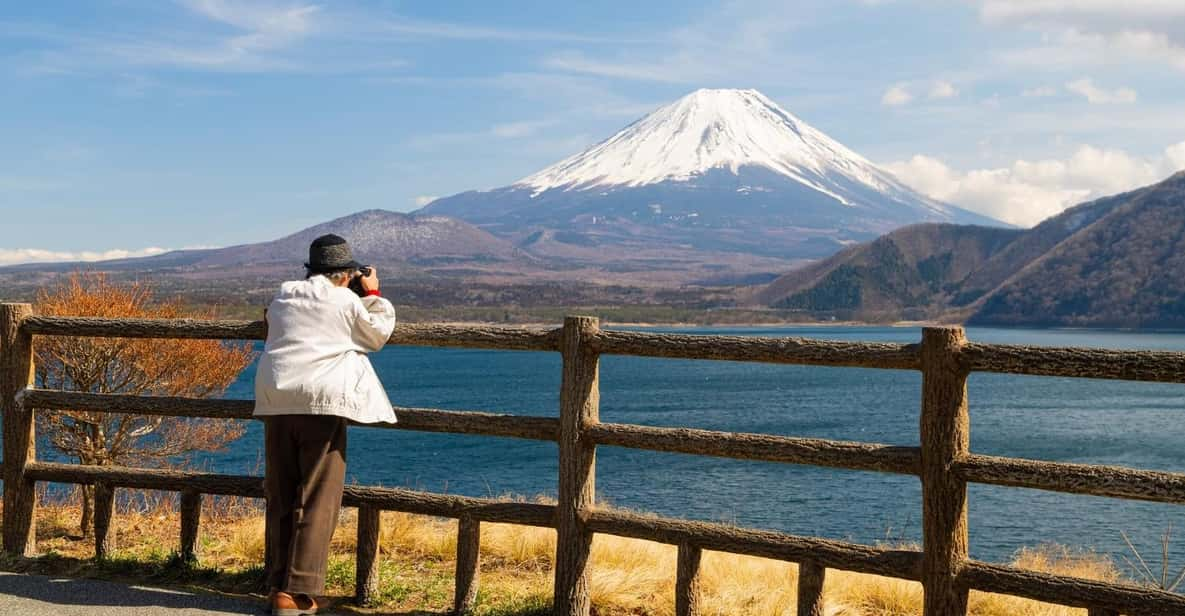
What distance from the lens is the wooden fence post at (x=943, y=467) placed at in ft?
16.3

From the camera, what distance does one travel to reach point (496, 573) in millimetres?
7301

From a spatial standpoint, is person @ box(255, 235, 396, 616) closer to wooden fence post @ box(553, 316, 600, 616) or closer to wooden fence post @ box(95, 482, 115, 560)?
wooden fence post @ box(553, 316, 600, 616)

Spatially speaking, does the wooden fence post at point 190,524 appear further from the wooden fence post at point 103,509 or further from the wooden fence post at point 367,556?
the wooden fence post at point 367,556

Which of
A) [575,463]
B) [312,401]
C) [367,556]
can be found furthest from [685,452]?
[367,556]

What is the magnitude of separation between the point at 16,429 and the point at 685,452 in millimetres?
4184

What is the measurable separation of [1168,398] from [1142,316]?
84172mm

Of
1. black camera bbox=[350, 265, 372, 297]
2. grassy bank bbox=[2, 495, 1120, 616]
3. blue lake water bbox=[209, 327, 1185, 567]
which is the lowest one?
blue lake water bbox=[209, 327, 1185, 567]

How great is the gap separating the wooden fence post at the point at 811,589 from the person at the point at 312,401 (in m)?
2.08

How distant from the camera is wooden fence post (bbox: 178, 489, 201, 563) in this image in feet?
21.9

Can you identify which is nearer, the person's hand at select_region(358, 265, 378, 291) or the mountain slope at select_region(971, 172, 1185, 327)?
the person's hand at select_region(358, 265, 378, 291)


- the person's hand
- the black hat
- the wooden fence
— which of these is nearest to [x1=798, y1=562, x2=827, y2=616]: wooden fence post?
the wooden fence

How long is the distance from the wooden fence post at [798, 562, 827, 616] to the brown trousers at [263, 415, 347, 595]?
2.21 metres

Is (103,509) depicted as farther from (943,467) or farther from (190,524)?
(943,467)

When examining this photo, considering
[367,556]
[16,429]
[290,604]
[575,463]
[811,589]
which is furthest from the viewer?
[16,429]
